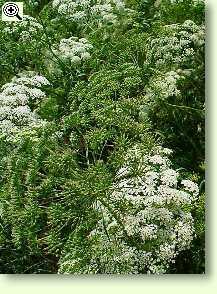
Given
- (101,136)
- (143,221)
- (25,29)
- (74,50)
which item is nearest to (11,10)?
(25,29)

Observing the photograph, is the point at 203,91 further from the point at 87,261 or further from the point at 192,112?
the point at 87,261

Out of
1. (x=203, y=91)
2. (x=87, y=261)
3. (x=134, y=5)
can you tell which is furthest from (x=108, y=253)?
(x=134, y=5)

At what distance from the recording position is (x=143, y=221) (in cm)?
309

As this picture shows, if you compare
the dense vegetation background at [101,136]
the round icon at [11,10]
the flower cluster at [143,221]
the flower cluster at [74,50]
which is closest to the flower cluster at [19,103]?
the dense vegetation background at [101,136]

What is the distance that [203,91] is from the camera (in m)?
3.25

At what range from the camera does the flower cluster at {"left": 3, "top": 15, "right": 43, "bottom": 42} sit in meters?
3.32

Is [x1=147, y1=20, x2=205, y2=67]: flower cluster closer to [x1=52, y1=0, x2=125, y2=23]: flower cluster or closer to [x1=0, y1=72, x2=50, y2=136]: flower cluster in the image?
[x1=52, y1=0, x2=125, y2=23]: flower cluster

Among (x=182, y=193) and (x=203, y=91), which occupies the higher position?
(x=203, y=91)

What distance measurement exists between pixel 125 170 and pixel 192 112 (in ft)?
1.21

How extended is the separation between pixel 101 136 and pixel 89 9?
1.86 ft

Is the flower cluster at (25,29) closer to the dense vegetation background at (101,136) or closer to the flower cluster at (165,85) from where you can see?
the dense vegetation background at (101,136)

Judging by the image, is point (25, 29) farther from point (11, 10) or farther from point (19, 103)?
point (19, 103)

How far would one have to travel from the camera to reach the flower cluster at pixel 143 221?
10.1 feet

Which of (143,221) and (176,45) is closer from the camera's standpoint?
(143,221)
